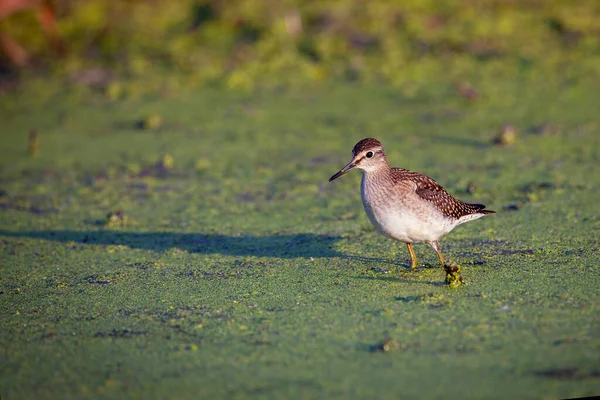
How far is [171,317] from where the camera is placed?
5398 millimetres

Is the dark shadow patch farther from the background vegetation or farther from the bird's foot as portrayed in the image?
the bird's foot

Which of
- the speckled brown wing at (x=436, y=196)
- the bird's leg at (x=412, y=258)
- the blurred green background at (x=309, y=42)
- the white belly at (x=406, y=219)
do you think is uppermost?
the blurred green background at (x=309, y=42)

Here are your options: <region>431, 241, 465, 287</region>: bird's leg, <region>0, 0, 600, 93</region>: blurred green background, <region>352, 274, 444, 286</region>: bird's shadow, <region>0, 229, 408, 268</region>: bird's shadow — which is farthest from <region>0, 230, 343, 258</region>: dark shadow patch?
<region>0, 0, 600, 93</region>: blurred green background

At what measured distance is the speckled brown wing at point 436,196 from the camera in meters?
6.09

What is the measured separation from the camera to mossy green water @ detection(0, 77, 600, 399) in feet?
15.1

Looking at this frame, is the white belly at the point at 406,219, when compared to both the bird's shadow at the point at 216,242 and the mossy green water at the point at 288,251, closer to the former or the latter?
the mossy green water at the point at 288,251

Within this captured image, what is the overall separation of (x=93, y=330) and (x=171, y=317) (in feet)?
1.67

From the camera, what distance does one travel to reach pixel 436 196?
20.1 feet

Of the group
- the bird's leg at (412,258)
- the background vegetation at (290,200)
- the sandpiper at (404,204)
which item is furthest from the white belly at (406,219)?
the background vegetation at (290,200)

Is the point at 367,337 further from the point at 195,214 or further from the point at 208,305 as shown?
the point at 195,214

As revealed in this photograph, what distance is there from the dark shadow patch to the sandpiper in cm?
70

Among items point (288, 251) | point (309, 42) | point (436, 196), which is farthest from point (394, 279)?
point (309, 42)

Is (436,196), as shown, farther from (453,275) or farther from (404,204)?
(453,275)

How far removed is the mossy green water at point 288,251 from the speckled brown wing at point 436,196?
1.19 feet
